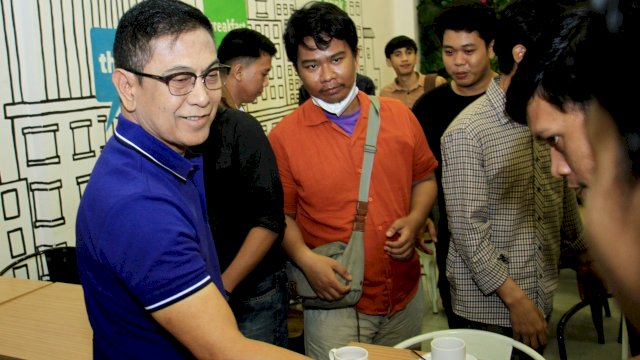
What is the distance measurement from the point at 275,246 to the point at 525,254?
86 cm

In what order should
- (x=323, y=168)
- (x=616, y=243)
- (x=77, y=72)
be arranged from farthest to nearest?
(x=77, y=72) < (x=323, y=168) < (x=616, y=243)

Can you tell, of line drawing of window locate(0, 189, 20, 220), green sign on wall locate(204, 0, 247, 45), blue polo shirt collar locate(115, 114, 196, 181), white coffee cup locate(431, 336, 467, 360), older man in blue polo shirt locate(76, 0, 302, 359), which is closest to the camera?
older man in blue polo shirt locate(76, 0, 302, 359)

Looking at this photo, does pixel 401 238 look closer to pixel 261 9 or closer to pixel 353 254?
pixel 353 254

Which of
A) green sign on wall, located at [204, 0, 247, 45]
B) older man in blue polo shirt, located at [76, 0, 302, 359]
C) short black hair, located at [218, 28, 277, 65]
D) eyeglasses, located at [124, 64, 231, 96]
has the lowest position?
older man in blue polo shirt, located at [76, 0, 302, 359]

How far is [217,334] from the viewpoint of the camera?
3.52 feet

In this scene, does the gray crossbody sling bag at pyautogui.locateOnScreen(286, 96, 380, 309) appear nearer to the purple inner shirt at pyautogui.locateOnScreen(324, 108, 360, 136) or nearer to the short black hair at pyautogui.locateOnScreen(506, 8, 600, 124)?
the purple inner shirt at pyautogui.locateOnScreen(324, 108, 360, 136)

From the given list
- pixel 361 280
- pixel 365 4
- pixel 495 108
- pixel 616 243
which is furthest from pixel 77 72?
pixel 365 4

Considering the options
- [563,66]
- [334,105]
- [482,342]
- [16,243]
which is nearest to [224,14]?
[334,105]

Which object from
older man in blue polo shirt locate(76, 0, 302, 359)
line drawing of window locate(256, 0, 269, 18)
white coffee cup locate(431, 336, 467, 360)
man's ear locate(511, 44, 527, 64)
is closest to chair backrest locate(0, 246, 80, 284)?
older man in blue polo shirt locate(76, 0, 302, 359)

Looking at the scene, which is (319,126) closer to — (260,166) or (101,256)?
(260,166)

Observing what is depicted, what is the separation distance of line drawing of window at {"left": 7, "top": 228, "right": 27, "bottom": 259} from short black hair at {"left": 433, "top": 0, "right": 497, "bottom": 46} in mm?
2174

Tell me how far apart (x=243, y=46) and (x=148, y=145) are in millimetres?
1839

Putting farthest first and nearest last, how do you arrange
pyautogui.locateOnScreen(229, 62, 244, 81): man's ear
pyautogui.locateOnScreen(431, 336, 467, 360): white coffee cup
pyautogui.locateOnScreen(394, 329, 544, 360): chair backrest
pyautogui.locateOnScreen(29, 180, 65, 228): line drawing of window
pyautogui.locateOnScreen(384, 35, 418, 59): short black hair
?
pyautogui.locateOnScreen(384, 35, 418, 59): short black hair → pyautogui.locateOnScreen(229, 62, 244, 81): man's ear → pyautogui.locateOnScreen(29, 180, 65, 228): line drawing of window → pyautogui.locateOnScreen(394, 329, 544, 360): chair backrest → pyautogui.locateOnScreen(431, 336, 467, 360): white coffee cup

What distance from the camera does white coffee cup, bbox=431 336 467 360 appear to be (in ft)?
4.80
